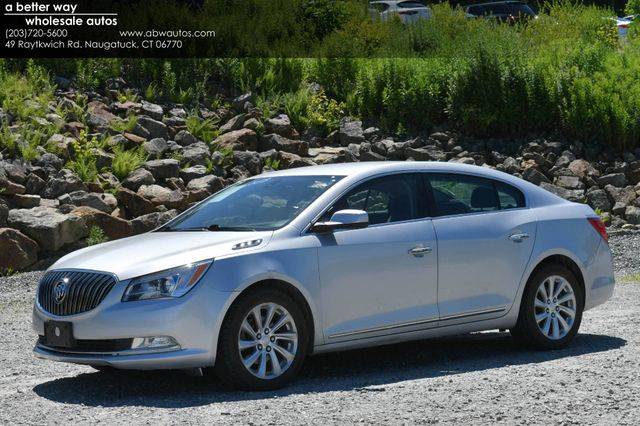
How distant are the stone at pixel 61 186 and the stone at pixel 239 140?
3061 mm

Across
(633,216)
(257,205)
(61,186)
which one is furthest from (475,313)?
(633,216)

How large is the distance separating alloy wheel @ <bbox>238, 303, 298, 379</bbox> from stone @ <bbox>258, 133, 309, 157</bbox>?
11343mm

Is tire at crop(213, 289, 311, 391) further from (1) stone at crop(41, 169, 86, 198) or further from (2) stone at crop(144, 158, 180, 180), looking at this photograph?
(2) stone at crop(144, 158, 180, 180)

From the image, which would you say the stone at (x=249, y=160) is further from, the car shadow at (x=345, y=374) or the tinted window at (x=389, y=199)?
the tinted window at (x=389, y=199)

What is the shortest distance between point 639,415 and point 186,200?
1092 centimetres

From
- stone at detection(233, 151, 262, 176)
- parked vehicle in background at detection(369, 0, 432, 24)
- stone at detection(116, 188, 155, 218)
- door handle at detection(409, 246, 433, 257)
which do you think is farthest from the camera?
parked vehicle in background at detection(369, 0, 432, 24)

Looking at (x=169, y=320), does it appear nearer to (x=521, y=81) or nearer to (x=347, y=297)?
(x=347, y=297)

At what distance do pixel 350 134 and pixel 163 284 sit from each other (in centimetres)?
1252

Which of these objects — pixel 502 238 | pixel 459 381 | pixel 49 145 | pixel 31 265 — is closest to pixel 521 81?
pixel 49 145

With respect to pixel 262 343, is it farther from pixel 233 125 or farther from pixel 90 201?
pixel 233 125

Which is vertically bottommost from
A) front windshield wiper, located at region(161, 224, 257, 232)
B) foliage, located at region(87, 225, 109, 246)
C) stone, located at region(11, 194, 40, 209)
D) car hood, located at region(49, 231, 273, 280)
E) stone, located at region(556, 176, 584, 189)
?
foliage, located at region(87, 225, 109, 246)

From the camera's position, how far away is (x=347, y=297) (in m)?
8.49

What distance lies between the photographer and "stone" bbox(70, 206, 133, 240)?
1587 cm

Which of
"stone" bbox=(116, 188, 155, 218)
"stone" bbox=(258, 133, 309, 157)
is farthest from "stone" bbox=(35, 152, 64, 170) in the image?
"stone" bbox=(258, 133, 309, 157)
